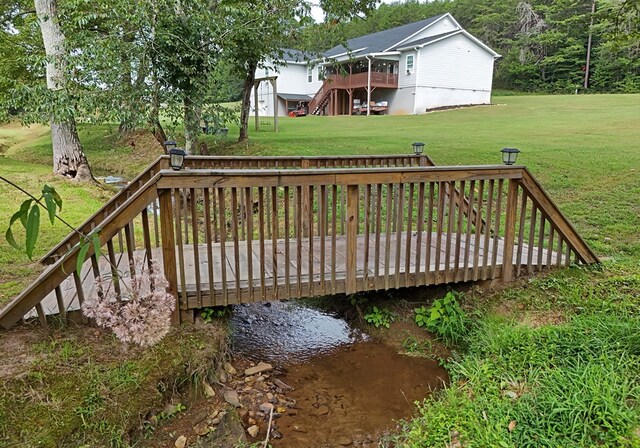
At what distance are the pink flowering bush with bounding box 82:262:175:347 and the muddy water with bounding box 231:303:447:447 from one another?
107cm

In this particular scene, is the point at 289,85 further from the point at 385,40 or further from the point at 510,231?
the point at 510,231

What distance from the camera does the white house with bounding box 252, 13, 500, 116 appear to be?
26531mm

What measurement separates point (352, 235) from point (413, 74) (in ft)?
81.6

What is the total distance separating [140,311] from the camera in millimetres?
2777

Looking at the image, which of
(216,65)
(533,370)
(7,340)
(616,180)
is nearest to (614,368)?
(533,370)

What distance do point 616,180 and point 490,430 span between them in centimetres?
703

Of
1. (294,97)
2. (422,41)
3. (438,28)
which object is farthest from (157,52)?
(438,28)

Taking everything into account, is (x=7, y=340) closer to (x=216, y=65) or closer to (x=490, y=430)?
(x=490, y=430)

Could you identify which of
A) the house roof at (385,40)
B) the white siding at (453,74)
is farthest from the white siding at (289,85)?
the white siding at (453,74)

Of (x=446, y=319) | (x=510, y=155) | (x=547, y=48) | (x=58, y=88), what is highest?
(x=547, y=48)

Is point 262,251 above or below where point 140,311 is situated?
above

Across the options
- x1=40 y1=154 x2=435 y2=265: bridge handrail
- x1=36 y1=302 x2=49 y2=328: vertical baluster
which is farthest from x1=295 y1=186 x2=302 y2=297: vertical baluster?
x1=36 y1=302 x2=49 y2=328: vertical baluster

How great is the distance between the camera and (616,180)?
795 centimetres

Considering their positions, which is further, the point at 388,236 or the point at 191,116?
the point at 191,116
